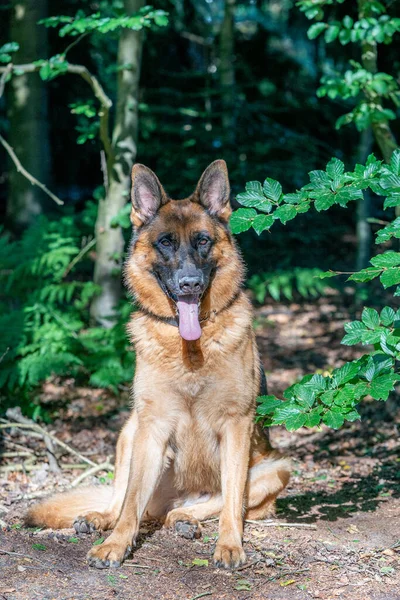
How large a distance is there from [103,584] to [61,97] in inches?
444

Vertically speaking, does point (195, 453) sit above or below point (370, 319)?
below

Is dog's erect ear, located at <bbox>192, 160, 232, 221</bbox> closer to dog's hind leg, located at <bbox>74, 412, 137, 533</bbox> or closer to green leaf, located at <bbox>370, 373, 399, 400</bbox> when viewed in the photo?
dog's hind leg, located at <bbox>74, 412, 137, 533</bbox>

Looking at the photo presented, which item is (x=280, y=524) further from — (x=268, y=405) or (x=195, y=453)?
(x=268, y=405)

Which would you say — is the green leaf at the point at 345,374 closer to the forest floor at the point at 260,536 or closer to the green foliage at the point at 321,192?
the green foliage at the point at 321,192

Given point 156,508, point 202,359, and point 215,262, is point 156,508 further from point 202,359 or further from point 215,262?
point 215,262

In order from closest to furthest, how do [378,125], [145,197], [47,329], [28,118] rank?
[145,197] < [378,125] < [47,329] < [28,118]

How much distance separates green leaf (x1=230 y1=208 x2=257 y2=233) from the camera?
388cm

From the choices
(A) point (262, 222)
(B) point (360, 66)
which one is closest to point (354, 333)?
(A) point (262, 222)

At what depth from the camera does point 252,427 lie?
4520 mm

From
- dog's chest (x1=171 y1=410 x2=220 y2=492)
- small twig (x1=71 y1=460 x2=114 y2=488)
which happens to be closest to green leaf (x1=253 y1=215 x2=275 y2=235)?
dog's chest (x1=171 y1=410 x2=220 y2=492)

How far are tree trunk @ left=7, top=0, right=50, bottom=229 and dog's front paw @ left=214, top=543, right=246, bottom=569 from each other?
24.3 ft

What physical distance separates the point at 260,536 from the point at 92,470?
1.78 m

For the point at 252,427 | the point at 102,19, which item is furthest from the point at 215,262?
the point at 102,19

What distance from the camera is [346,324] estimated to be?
12.8 feet
